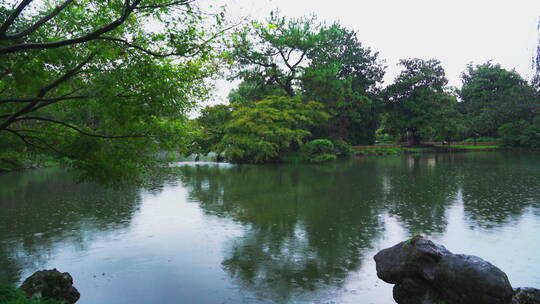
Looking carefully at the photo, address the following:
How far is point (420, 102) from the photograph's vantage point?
47.4 m

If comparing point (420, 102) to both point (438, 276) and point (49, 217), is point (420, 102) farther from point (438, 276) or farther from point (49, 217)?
point (438, 276)

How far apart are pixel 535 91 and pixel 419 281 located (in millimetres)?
51686

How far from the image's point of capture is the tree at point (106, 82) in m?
6.36

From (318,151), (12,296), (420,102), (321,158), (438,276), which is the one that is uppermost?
(420,102)

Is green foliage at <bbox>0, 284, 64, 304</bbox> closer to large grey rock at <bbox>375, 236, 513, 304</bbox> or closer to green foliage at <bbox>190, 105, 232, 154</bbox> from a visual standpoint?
large grey rock at <bbox>375, 236, 513, 304</bbox>

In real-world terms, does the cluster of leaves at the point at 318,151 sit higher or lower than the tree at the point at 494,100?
lower

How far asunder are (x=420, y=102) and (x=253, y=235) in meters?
43.0

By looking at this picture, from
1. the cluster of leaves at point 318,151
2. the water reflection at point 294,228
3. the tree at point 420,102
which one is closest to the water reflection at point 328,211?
the water reflection at point 294,228

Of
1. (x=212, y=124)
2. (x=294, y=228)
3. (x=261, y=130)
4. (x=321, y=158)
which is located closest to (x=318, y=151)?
(x=321, y=158)

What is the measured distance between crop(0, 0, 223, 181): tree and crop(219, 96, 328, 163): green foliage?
2235 centimetres

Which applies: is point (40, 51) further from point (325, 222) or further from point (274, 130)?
point (274, 130)

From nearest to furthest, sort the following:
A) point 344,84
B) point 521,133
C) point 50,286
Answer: point 50,286
point 344,84
point 521,133

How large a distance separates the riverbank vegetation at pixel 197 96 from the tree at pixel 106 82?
0.09ft

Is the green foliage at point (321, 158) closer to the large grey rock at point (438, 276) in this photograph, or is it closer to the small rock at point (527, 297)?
the large grey rock at point (438, 276)
